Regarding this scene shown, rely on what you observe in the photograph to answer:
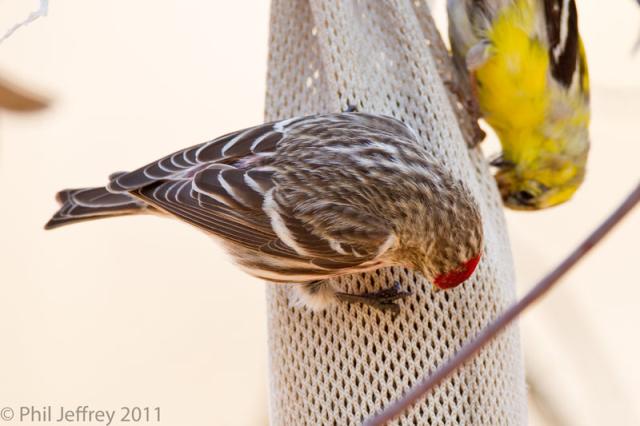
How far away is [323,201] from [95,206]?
606 mm

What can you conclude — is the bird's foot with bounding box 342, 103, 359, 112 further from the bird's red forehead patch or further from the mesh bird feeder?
the bird's red forehead patch

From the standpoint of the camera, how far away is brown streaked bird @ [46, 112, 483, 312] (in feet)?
6.12

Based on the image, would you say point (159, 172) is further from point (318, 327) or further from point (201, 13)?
point (201, 13)

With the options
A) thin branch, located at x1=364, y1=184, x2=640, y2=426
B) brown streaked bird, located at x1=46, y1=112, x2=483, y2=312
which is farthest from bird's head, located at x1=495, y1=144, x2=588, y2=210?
thin branch, located at x1=364, y1=184, x2=640, y2=426

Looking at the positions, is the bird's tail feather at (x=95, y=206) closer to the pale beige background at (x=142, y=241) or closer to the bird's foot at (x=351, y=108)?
the bird's foot at (x=351, y=108)

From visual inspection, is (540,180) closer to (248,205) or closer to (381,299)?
(381,299)

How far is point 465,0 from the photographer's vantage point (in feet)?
9.73

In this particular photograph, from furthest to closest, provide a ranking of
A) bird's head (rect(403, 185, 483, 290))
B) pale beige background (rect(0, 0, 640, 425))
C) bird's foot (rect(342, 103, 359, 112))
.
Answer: pale beige background (rect(0, 0, 640, 425)) < bird's foot (rect(342, 103, 359, 112)) < bird's head (rect(403, 185, 483, 290))

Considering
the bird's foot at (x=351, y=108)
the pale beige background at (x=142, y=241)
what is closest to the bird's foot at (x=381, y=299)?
the bird's foot at (x=351, y=108)

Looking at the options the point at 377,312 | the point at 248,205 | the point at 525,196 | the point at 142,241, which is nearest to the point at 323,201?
the point at 248,205

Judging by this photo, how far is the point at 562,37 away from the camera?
2861 mm

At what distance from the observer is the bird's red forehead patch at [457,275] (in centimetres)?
187

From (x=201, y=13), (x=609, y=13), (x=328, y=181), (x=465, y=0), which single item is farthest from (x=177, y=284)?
(x=609, y=13)

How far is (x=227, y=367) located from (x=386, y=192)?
6.14 feet
